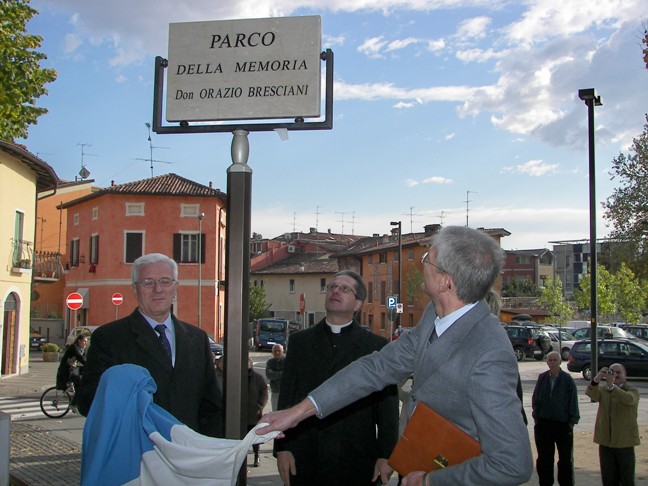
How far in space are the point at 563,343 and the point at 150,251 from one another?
25.2m

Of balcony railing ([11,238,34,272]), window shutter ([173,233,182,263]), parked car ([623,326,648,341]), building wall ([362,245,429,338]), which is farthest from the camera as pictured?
building wall ([362,245,429,338])

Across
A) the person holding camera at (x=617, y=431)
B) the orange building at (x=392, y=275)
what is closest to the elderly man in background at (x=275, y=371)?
the person holding camera at (x=617, y=431)

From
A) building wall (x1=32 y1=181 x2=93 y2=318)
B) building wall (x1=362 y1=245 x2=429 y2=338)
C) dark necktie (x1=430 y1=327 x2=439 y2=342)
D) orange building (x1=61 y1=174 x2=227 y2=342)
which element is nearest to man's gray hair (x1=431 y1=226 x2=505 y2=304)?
dark necktie (x1=430 y1=327 x2=439 y2=342)

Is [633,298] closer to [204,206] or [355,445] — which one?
[204,206]

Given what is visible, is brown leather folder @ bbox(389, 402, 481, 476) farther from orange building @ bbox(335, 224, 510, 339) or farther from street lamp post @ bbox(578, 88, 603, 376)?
orange building @ bbox(335, 224, 510, 339)

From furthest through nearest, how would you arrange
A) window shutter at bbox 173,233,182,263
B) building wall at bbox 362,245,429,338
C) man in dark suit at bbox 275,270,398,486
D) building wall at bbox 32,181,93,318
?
building wall at bbox 362,245,429,338
building wall at bbox 32,181,93,318
window shutter at bbox 173,233,182,263
man in dark suit at bbox 275,270,398,486

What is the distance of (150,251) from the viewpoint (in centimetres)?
4497

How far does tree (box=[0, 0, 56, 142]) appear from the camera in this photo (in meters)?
15.2

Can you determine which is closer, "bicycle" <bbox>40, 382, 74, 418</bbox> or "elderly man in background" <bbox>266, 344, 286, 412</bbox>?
"elderly man in background" <bbox>266, 344, 286, 412</bbox>

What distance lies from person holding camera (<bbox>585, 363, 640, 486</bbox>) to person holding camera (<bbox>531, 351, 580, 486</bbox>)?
36 centimetres

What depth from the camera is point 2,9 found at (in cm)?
1506

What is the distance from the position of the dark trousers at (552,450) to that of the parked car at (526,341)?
27.5 meters

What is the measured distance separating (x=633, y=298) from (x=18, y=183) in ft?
147

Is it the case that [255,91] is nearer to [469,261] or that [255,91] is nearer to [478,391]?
[469,261]
